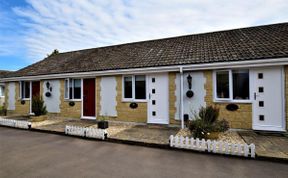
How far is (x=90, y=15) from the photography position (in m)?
9.33

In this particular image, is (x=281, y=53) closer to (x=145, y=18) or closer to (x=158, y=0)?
(x=158, y=0)

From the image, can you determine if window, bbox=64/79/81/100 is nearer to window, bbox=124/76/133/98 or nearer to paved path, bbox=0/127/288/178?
window, bbox=124/76/133/98

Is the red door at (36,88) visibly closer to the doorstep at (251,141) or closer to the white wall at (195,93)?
the doorstep at (251,141)

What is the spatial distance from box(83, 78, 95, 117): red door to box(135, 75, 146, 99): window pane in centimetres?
278

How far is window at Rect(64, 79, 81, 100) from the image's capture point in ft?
31.0

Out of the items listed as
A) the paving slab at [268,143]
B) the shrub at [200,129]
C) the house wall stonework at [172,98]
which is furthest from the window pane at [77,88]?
the paving slab at [268,143]

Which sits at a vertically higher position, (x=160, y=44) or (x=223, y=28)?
(x=223, y=28)

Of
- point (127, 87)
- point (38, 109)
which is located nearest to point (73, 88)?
point (38, 109)

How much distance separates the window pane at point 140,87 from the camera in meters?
7.85

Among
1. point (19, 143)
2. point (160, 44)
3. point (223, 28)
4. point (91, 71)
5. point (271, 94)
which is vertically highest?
point (223, 28)

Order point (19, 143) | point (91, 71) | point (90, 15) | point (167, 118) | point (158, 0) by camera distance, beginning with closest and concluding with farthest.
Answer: point (19, 143)
point (167, 118)
point (158, 0)
point (91, 71)
point (90, 15)

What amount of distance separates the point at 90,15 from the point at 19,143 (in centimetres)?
758

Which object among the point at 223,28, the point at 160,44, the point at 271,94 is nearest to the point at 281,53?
the point at 271,94

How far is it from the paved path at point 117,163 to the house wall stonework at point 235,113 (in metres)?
2.64
